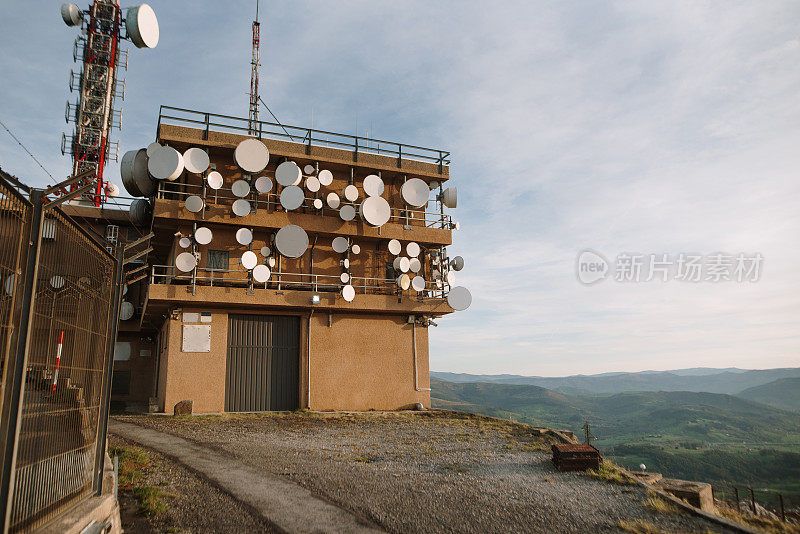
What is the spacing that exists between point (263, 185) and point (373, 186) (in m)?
4.77

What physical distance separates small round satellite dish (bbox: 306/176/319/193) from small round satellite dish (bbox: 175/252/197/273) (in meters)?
5.58

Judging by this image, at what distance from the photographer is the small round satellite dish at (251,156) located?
802 inches

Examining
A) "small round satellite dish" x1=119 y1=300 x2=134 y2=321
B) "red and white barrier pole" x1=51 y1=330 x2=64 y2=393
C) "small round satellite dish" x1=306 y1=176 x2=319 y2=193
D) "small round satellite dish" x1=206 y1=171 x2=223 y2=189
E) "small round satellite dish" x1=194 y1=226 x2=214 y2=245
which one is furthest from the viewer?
"small round satellite dish" x1=119 y1=300 x2=134 y2=321

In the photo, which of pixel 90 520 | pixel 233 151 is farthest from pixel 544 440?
pixel 233 151

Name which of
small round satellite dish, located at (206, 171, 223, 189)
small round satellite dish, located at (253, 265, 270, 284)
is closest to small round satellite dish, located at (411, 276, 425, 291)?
small round satellite dish, located at (253, 265, 270, 284)

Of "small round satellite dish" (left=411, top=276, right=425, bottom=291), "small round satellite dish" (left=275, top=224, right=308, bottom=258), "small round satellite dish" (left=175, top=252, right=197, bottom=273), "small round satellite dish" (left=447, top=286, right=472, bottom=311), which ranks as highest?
"small round satellite dish" (left=275, top=224, right=308, bottom=258)

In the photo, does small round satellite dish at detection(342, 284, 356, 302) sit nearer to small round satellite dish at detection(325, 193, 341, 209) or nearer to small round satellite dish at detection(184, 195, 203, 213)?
small round satellite dish at detection(325, 193, 341, 209)

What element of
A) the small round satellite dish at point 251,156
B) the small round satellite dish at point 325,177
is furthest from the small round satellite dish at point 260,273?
the small round satellite dish at point 325,177

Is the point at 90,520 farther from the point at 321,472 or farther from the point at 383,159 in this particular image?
the point at 383,159

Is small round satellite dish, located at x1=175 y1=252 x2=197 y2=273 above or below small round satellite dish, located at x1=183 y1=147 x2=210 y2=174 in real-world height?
below

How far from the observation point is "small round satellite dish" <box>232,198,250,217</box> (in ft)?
67.7

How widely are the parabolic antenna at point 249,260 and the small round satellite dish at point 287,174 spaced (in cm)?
323

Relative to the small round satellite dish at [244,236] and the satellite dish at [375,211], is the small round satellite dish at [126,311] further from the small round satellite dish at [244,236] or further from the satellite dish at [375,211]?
the satellite dish at [375,211]

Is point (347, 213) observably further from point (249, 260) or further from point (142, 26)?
point (142, 26)
